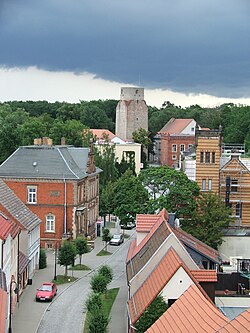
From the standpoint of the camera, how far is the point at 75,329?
3672 cm

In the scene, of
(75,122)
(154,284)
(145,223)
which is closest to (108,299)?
(145,223)

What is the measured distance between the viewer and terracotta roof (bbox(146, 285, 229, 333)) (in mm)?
19797

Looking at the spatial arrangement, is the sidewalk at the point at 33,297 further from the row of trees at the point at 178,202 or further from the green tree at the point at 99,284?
the row of trees at the point at 178,202

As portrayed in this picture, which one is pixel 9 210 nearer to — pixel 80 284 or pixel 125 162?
pixel 80 284

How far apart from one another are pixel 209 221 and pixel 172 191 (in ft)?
16.1

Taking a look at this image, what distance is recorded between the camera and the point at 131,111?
142125mm

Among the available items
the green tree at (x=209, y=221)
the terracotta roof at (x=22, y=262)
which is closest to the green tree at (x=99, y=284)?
the terracotta roof at (x=22, y=262)

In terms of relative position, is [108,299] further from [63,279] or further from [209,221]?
[209,221]

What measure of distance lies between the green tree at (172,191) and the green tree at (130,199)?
14.8 feet

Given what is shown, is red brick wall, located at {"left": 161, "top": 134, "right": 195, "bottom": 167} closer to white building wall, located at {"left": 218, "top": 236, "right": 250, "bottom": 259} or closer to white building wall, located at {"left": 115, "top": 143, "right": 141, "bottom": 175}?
white building wall, located at {"left": 115, "top": 143, "right": 141, "bottom": 175}

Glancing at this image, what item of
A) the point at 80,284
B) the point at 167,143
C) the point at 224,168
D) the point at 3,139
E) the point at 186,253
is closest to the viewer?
the point at 186,253

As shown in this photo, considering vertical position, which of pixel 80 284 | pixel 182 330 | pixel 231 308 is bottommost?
pixel 80 284

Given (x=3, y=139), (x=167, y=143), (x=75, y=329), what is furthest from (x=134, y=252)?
(x=167, y=143)

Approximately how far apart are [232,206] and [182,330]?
1704 inches
